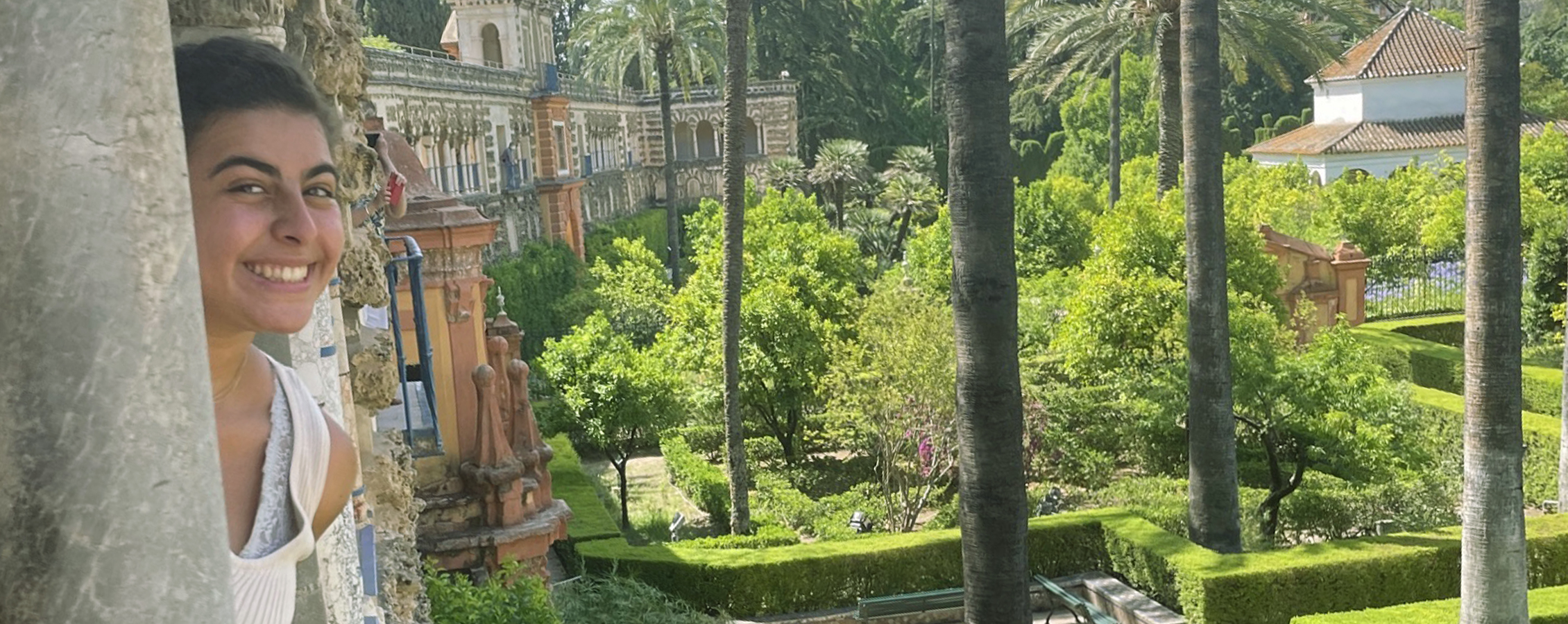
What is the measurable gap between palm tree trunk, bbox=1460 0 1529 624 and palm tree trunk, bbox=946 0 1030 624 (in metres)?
3.88

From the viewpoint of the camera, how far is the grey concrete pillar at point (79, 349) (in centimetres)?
164

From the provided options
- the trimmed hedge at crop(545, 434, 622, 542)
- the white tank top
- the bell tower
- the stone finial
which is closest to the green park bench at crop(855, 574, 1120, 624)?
the trimmed hedge at crop(545, 434, 622, 542)

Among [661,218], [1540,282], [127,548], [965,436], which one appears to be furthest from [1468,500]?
[661,218]

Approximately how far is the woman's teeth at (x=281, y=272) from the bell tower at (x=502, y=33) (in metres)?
35.8

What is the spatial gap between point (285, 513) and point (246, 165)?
22.9 inches

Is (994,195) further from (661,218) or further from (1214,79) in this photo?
(661,218)

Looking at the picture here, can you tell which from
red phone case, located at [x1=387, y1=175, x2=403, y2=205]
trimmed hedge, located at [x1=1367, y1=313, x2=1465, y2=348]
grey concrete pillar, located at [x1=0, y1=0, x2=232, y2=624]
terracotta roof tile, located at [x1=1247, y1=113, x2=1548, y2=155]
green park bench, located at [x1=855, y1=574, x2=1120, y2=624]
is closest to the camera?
grey concrete pillar, located at [x1=0, y1=0, x2=232, y2=624]

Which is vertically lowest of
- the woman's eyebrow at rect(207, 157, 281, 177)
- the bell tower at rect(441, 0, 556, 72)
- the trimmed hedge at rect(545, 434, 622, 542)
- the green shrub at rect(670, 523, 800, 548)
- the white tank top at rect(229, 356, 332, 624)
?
the green shrub at rect(670, 523, 800, 548)

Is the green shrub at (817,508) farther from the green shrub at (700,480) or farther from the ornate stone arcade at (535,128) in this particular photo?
the ornate stone arcade at (535,128)

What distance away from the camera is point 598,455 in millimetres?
25078

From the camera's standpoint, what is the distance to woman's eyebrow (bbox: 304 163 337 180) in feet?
7.43

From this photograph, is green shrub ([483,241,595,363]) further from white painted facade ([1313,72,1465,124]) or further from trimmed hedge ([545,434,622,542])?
white painted facade ([1313,72,1465,124])

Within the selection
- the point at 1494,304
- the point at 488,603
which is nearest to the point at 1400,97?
the point at 1494,304

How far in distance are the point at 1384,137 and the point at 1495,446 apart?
35.9m
